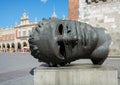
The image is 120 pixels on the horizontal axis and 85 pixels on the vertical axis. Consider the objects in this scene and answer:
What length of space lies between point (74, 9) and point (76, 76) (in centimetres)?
1054

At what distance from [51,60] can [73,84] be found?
1.57ft

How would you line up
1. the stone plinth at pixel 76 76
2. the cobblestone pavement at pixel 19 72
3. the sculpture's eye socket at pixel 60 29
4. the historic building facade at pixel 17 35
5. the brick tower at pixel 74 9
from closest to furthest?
the stone plinth at pixel 76 76 → the sculpture's eye socket at pixel 60 29 → the cobblestone pavement at pixel 19 72 → the brick tower at pixel 74 9 → the historic building facade at pixel 17 35

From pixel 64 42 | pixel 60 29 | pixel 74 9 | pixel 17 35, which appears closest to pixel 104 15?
pixel 74 9

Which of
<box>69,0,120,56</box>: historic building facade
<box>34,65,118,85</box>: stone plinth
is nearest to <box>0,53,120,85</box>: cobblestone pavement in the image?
<box>34,65,118,85</box>: stone plinth

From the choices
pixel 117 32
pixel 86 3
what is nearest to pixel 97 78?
pixel 117 32

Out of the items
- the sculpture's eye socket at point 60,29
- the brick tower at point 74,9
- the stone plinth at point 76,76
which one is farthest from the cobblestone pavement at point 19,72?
the brick tower at point 74,9

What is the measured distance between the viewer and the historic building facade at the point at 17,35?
193ft

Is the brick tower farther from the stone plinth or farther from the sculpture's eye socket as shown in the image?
the stone plinth

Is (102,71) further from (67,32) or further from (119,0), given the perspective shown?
(119,0)

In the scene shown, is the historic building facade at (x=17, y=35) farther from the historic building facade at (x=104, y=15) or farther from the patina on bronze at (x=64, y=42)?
the patina on bronze at (x=64, y=42)

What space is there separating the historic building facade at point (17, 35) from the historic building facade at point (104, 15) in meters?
44.8

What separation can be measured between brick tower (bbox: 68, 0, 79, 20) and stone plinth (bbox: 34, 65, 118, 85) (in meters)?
10.2

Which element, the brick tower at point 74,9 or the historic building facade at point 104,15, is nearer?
the historic building facade at point 104,15

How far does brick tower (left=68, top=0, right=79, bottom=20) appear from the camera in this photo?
1380cm
